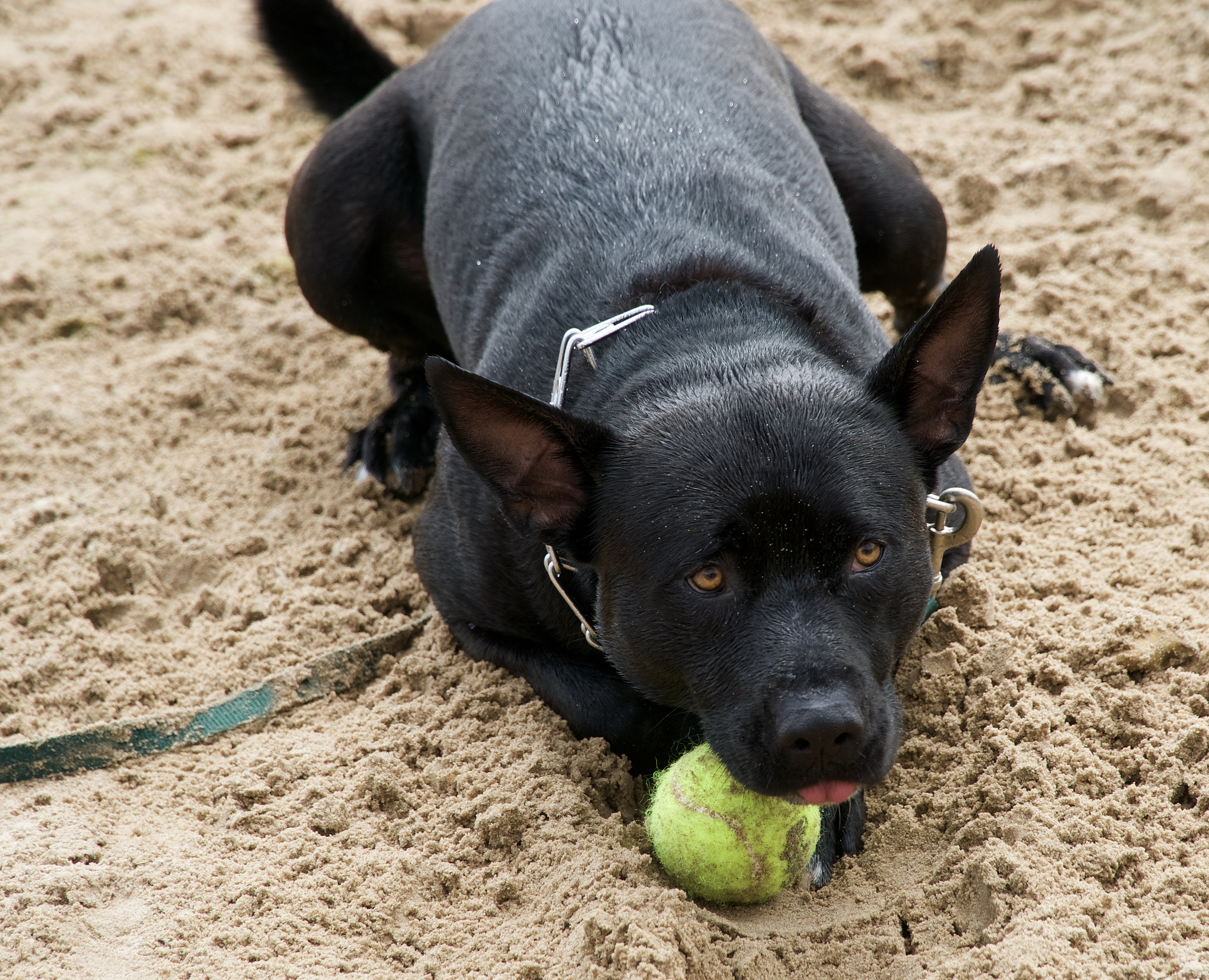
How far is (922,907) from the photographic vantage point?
2.63m

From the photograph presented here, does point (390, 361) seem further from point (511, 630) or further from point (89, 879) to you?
point (89, 879)

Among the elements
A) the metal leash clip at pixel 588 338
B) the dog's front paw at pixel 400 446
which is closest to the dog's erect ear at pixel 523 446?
the metal leash clip at pixel 588 338

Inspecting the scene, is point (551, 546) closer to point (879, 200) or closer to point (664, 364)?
point (664, 364)

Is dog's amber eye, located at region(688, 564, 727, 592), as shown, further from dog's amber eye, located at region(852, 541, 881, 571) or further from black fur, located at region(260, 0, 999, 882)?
Answer: dog's amber eye, located at region(852, 541, 881, 571)

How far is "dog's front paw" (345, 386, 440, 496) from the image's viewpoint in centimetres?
422

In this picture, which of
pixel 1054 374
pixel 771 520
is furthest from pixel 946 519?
pixel 1054 374

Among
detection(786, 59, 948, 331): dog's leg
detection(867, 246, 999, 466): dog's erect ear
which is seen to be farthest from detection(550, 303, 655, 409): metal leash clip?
detection(786, 59, 948, 331): dog's leg

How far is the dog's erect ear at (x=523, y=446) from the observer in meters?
2.47

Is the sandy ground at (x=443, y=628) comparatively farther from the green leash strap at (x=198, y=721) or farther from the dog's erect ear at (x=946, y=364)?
the dog's erect ear at (x=946, y=364)

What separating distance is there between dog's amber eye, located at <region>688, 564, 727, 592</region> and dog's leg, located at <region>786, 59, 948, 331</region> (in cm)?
195

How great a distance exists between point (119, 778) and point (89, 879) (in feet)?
1.51

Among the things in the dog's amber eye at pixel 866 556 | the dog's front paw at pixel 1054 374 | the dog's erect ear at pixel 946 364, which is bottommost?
the dog's front paw at pixel 1054 374

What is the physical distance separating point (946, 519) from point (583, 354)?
1.02 metres

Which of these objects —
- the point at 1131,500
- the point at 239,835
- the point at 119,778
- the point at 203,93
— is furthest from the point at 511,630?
the point at 203,93
